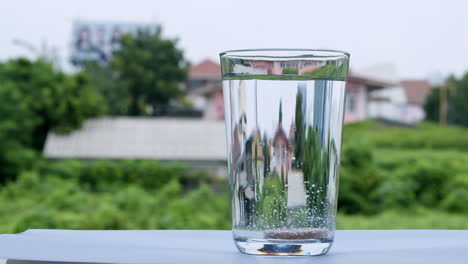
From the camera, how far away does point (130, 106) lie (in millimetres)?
18688

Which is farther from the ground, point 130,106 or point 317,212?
point 317,212

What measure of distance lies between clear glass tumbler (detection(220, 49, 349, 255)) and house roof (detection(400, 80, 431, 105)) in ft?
94.2

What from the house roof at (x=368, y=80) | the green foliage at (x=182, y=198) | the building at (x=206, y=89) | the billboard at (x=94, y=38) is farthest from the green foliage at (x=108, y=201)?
the billboard at (x=94, y=38)

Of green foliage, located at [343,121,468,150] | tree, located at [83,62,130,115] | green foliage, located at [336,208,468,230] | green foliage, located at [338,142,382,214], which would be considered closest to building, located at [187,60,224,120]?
tree, located at [83,62,130,115]

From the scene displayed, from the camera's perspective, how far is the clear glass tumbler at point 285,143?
0.42 metres

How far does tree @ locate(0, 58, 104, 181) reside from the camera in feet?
28.6

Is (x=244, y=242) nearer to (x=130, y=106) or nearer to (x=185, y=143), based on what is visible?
(x=185, y=143)

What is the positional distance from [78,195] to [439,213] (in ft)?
12.9

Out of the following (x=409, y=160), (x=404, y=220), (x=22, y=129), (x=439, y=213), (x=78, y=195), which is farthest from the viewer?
(x=22, y=129)

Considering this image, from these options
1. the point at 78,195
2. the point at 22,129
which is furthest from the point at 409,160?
the point at 22,129

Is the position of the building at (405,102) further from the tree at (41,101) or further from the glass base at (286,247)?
the glass base at (286,247)

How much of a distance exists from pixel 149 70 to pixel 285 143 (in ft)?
60.8

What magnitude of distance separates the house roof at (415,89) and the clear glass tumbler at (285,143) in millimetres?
28712

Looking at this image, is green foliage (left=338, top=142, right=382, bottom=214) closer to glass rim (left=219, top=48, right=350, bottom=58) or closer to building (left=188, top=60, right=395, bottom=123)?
building (left=188, top=60, right=395, bottom=123)
